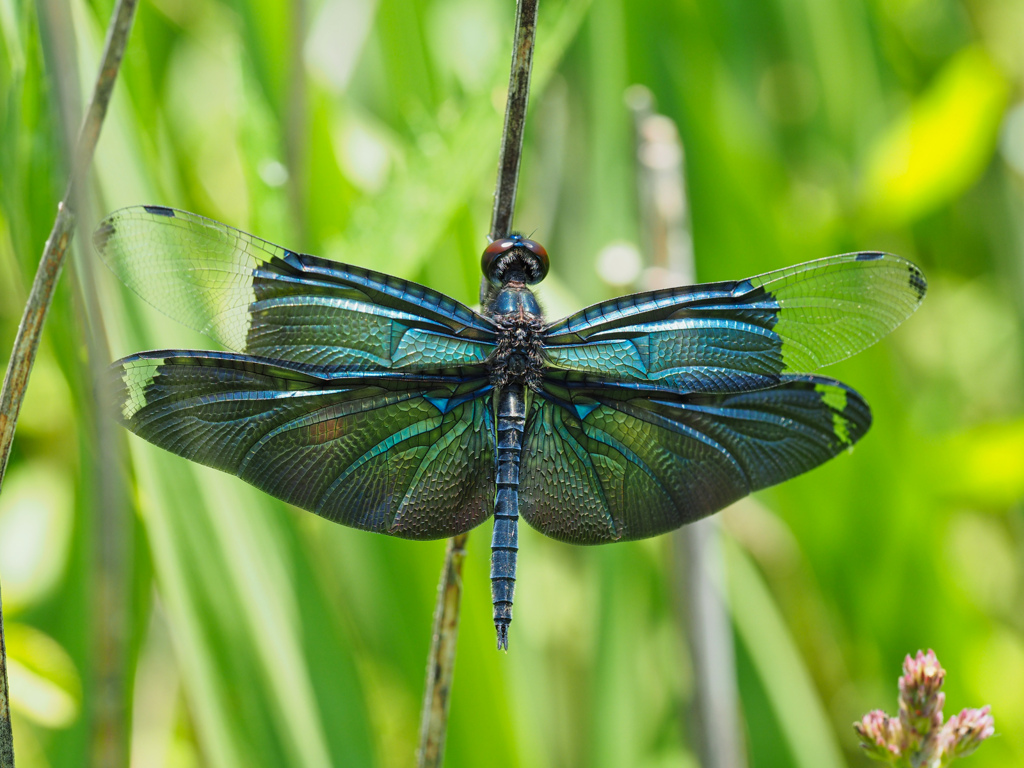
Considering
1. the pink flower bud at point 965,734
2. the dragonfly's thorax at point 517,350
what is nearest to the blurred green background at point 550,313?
the dragonfly's thorax at point 517,350

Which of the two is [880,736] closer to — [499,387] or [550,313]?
[499,387]

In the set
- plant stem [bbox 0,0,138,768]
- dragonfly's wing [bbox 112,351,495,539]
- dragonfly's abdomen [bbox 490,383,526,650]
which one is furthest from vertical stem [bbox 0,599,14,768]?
dragonfly's abdomen [bbox 490,383,526,650]

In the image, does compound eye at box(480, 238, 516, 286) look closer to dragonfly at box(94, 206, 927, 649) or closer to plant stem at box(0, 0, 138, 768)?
dragonfly at box(94, 206, 927, 649)

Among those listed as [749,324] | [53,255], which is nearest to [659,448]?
[749,324]

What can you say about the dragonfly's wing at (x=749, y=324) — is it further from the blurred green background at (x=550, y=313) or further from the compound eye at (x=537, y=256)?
the blurred green background at (x=550, y=313)

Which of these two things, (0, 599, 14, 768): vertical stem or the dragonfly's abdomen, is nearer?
(0, 599, 14, 768): vertical stem

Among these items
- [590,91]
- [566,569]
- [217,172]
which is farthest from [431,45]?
[566,569]

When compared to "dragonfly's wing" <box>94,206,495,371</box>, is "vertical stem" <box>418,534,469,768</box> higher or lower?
lower

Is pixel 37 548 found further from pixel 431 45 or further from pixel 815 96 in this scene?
pixel 815 96

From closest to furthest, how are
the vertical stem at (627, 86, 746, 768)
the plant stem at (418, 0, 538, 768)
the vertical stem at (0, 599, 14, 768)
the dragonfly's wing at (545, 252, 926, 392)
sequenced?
the vertical stem at (0, 599, 14, 768) → the plant stem at (418, 0, 538, 768) → the dragonfly's wing at (545, 252, 926, 392) → the vertical stem at (627, 86, 746, 768)
